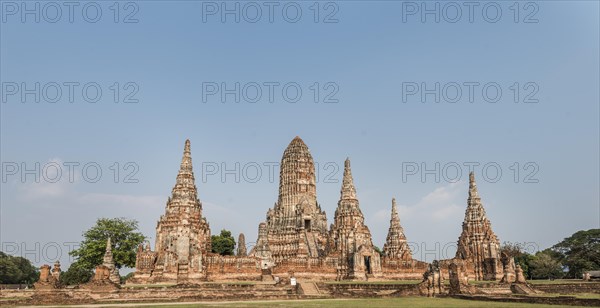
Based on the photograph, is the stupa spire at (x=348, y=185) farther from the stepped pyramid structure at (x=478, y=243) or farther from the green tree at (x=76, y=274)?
the green tree at (x=76, y=274)

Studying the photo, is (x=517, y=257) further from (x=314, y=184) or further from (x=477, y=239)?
(x=314, y=184)

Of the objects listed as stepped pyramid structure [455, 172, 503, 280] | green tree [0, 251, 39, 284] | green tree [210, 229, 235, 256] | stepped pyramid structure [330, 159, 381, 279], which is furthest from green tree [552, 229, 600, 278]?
green tree [0, 251, 39, 284]

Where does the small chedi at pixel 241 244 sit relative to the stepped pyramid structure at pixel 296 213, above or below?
below

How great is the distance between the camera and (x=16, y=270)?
73500mm

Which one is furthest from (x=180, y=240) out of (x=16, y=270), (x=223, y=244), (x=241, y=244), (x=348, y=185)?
(x=16, y=270)

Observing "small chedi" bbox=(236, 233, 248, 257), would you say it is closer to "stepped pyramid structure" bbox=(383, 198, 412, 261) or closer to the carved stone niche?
"stepped pyramid structure" bbox=(383, 198, 412, 261)

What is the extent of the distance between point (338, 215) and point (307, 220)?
5699 mm

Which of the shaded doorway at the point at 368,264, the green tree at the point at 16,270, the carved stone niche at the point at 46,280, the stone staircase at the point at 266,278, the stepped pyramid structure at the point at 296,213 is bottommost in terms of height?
the green tree at the point at 16,270

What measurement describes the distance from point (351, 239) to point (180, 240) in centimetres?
1970

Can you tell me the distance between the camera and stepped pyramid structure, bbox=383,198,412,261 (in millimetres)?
65250

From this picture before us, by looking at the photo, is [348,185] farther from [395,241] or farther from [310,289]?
[310,289]

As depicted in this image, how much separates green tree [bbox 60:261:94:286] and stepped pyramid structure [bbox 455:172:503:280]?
46788 millimetres

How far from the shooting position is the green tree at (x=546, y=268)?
7062cm

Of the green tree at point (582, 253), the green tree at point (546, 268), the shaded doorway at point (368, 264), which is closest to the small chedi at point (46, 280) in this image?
the shaded doorway at point (368, 264)
